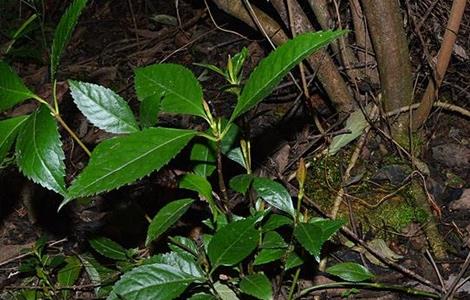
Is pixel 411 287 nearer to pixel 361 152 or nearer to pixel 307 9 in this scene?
pixel 361 152

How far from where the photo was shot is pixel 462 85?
7.23ft

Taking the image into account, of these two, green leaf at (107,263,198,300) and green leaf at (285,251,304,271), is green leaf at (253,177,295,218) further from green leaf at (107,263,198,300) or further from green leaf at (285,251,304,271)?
green leaf at (107,263,198,300)

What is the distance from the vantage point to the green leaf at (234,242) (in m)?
1.27

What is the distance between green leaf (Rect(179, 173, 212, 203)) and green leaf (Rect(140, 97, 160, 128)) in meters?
0.16

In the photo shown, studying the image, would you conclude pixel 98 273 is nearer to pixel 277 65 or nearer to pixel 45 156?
pixel 45 156

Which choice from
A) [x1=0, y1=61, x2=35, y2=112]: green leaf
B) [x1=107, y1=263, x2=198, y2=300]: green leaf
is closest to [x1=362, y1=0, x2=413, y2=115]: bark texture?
[x1=107, y1=263, x2=198, y2=300]: green leaf

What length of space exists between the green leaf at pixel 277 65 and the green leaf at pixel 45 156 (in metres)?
0.32

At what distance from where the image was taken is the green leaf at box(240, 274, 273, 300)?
1.33m

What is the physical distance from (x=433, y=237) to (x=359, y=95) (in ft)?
1.71

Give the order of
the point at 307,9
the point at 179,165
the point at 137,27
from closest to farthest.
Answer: the point at 179,165 → the point at 307,9 → the point at 137,27

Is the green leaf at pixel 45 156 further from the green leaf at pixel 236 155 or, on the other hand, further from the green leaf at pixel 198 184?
the green leaf at pixel 236 155

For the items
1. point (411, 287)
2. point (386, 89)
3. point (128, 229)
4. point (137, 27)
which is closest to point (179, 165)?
point (128, 229)

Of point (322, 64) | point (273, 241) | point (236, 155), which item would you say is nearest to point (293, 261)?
point (273, 241)

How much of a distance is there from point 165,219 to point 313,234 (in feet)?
0.98
